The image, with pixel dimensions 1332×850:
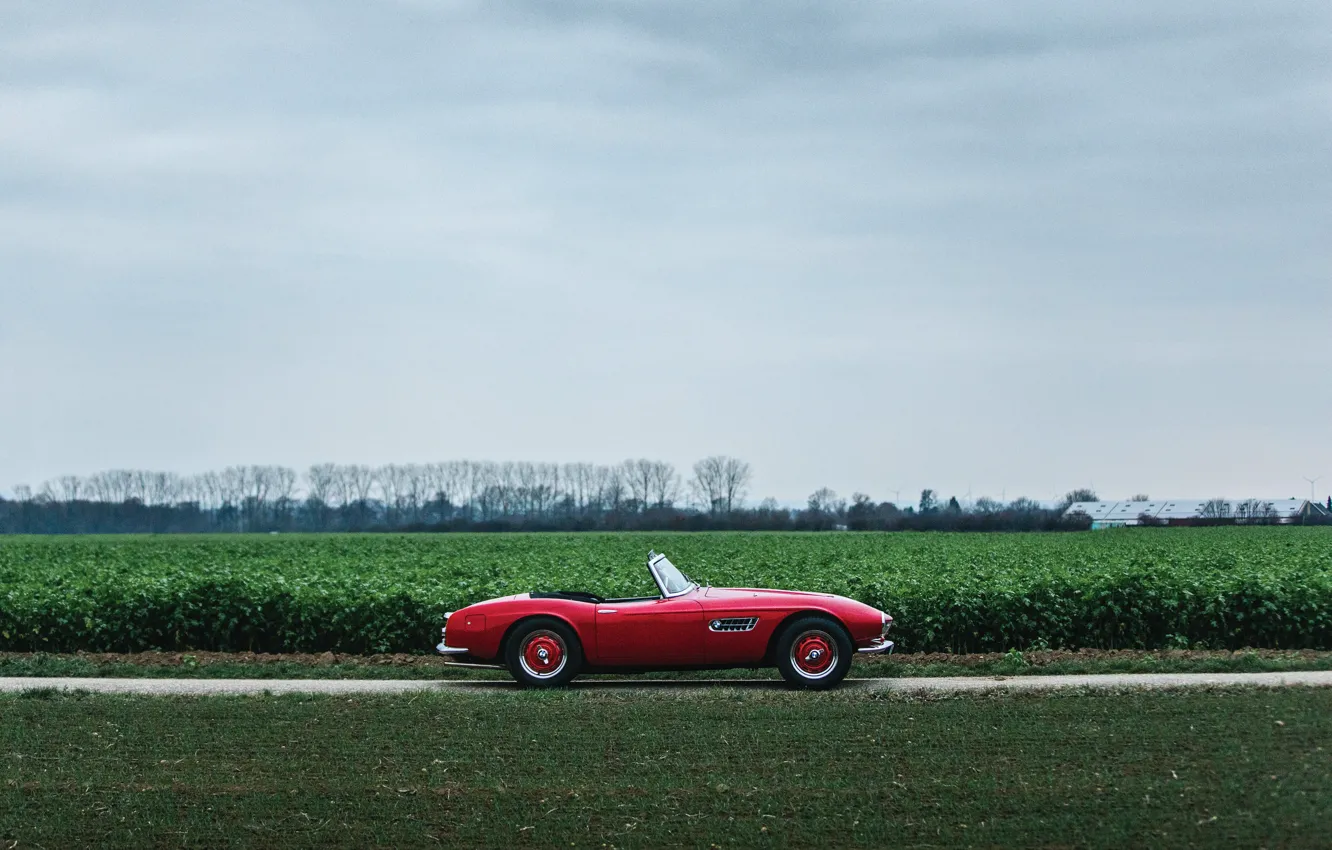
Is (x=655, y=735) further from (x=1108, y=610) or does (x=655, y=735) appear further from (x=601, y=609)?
(x=1108, y=610)

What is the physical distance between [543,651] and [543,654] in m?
0.03

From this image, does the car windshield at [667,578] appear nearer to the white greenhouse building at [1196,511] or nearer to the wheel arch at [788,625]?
the wheel arch at [788,625]

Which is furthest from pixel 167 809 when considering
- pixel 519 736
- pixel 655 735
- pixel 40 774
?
pixel 655 735

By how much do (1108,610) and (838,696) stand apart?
276 inches

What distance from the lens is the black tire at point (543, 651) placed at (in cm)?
1379

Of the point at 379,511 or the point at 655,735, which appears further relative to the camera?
the point at 379,511

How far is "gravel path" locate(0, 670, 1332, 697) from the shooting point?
44.1 feet

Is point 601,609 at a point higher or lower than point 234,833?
higher

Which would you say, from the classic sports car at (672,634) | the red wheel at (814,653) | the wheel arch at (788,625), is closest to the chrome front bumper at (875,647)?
the classic sports car at (672,634)

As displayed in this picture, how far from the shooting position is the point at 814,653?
13.5m

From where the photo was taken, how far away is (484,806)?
845 centimetres

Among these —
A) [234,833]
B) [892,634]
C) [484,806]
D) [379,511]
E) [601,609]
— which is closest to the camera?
[234,833]

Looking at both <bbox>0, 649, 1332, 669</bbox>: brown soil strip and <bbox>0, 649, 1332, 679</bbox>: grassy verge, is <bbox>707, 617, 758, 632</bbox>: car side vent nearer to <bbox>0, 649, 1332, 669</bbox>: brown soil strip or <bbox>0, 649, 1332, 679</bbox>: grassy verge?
<bbox>0, 649, 1332, 679</bbox>: grassy verge

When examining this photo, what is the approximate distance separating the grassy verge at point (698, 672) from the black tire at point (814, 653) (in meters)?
1.80
